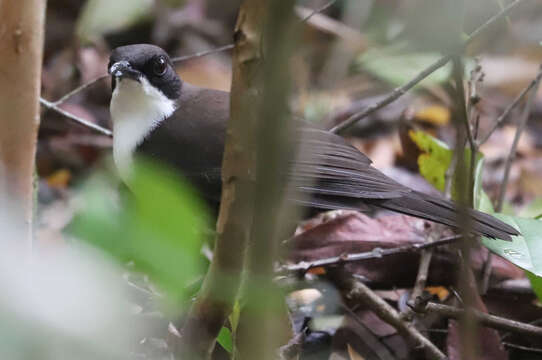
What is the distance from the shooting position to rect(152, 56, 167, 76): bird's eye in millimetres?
2969

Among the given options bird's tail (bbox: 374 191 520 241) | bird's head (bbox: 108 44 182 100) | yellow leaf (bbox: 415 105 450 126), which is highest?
yellow leaf (bbox: 415 105 450 126)

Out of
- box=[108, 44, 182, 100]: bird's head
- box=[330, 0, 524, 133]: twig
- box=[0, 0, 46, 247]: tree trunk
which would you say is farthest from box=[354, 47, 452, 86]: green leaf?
box=[0, 0, 46, 247]: tree trunk

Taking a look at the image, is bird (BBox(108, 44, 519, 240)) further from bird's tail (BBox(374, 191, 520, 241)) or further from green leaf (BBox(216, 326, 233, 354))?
green leaf (BBox(216, 326, 233, 354))

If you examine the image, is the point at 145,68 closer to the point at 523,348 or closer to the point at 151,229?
the point at 523,348

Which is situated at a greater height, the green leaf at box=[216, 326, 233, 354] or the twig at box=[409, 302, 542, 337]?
the twig at box=[409, 302, 542, 337]

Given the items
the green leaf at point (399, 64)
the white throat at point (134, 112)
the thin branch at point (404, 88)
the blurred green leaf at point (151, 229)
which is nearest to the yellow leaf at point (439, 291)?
the thin branch at point (404, 88)

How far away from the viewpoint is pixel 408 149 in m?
3.35

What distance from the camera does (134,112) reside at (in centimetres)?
297

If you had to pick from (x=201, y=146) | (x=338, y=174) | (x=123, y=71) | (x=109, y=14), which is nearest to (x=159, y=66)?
(x=123, y=71)

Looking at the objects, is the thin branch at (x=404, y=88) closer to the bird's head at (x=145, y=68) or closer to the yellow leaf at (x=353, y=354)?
the bird's head at (x=145, y=68)

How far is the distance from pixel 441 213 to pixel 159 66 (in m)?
1.29

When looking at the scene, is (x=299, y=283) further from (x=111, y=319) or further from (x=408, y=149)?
(x=111, y=319)

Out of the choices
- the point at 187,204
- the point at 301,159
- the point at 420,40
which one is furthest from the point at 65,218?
the point at 187,204

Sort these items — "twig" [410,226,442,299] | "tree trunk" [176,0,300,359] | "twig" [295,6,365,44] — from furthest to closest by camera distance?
"twig" [295,6,365,44] → "twig" [410,226,442,299] → "tree trunk" [176,0,300,359]
